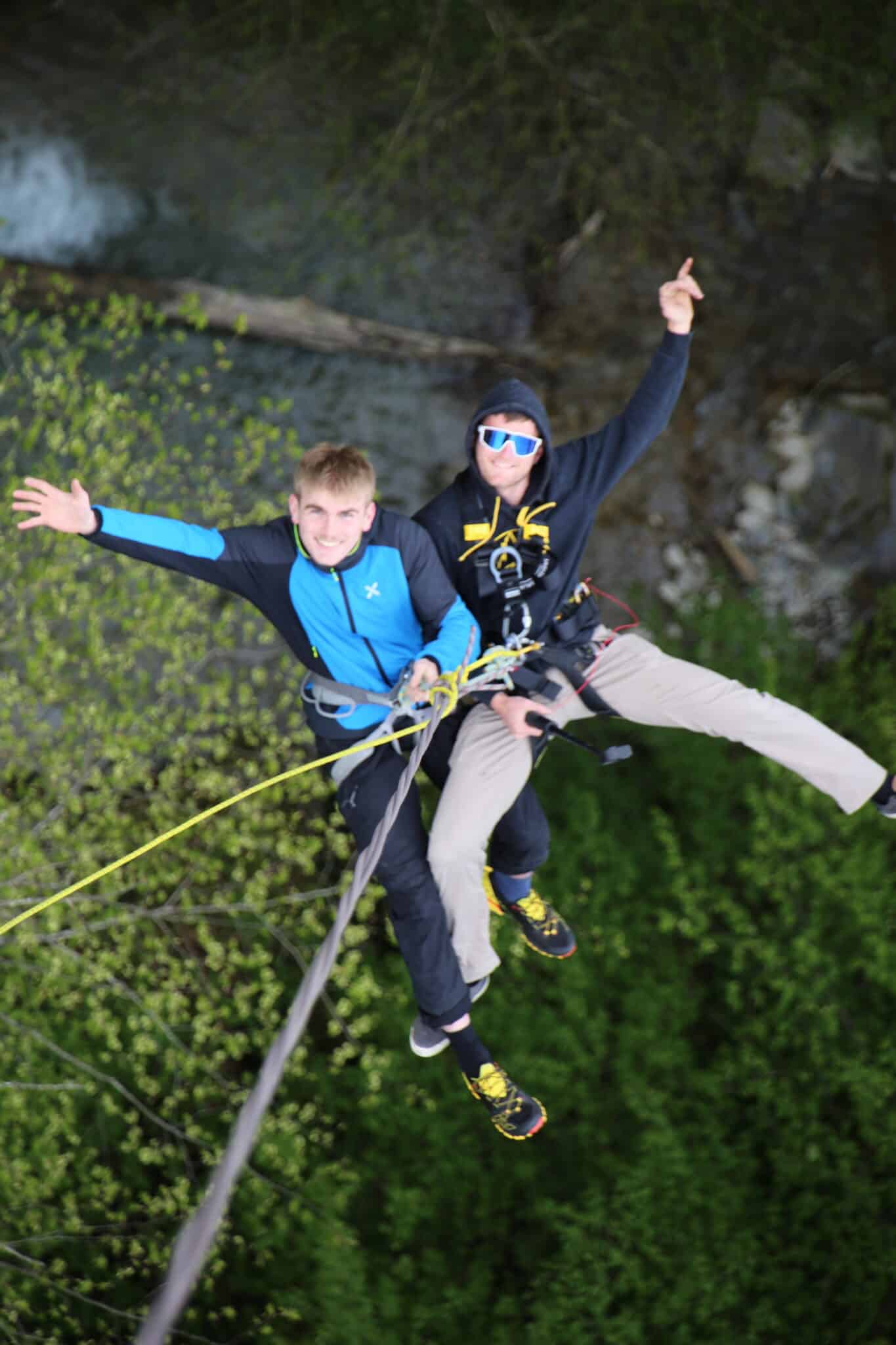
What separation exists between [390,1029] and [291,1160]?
1.12 metres

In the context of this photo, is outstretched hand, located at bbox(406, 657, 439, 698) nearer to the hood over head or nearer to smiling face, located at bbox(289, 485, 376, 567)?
smiling face, located at bbox(289, 485, 376, 567)

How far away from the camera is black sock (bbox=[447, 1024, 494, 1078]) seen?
143 inches

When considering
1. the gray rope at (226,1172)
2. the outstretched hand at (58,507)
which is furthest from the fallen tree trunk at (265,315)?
the gray rope at (226,1172)

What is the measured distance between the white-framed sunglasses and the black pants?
99 centimetres

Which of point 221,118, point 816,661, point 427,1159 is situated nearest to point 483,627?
point 427,1159

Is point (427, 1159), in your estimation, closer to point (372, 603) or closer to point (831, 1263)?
point (831, 1263)

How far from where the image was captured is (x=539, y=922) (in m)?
4.25

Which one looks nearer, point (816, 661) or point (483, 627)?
point (483, 627)

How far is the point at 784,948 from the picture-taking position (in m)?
7.54

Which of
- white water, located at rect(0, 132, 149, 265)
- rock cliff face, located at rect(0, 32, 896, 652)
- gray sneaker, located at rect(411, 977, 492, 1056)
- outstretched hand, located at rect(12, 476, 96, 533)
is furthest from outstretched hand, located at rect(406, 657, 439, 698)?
white water, located at rect(0, 132, 149, 265)

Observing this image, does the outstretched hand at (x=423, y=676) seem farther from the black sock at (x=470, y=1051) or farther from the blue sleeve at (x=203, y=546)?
the black sock at (x=470, y=1051)

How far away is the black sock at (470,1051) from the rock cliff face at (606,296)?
6.53m

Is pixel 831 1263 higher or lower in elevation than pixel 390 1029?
lower

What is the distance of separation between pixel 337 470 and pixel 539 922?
206 centimetres
